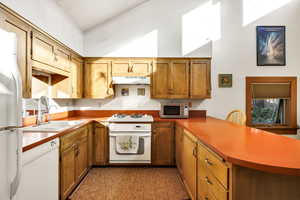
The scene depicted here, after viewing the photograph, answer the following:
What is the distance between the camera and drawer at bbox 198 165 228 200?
1.27 meters

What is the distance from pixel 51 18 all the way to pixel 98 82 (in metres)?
1.36

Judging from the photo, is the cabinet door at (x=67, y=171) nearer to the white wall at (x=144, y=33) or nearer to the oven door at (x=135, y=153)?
the oven door at (x=135, y=153)

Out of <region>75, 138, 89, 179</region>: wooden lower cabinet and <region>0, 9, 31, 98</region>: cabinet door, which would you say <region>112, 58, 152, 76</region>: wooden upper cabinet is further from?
<region>0, 9, 31, 98</region>: cabinet door

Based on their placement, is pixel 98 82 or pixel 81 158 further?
pixel 98 82

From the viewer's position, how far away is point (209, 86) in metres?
3.45

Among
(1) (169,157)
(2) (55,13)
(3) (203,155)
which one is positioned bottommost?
(1) (169,157)

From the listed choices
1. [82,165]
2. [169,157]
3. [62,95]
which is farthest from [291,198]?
[62,95]

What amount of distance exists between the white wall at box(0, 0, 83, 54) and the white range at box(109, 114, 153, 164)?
1.54m

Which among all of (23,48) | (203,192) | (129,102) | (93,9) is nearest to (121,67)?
(129,102)

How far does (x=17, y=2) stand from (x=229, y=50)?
140 inches

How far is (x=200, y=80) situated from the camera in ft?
11.3

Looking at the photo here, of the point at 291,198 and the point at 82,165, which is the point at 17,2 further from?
the point at 291,198

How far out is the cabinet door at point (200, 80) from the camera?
3.45 metres

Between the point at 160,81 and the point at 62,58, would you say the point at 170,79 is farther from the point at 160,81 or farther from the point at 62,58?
the point at 62,58
